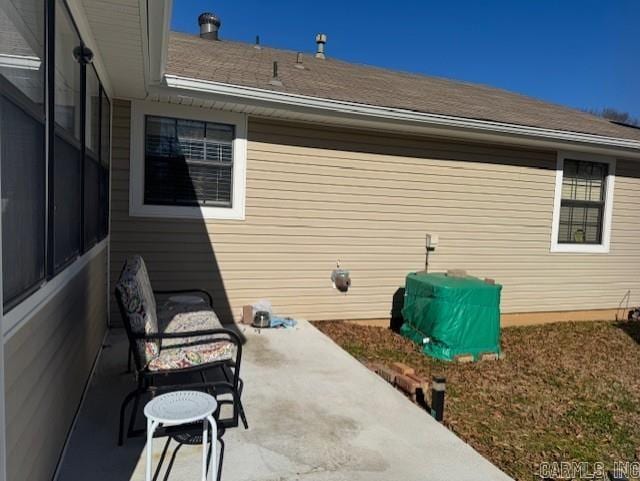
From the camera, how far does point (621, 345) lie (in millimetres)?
6484

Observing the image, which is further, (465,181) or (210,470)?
(465,181)

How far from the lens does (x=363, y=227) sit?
6180 millimetres

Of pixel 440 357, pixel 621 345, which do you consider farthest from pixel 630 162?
pixel 440 357

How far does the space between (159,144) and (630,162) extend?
7.50 m

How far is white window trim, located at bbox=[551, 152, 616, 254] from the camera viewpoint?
7.22m

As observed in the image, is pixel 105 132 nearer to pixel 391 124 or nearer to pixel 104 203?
pixel 104 203

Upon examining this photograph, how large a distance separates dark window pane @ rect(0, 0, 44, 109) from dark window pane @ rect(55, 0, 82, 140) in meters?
0.39

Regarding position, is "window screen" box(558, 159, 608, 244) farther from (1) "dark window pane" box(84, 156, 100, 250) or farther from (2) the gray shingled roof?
(1) "dark window pane" box(84, 156, 100, 250)

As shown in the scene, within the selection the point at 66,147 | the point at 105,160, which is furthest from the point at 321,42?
the point at 66,147

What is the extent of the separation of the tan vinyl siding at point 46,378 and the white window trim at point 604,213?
6.73 m

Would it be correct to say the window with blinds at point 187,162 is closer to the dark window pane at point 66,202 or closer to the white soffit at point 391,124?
the white soffit at point 391,124

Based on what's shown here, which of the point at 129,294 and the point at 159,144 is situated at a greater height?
the point at 159,144

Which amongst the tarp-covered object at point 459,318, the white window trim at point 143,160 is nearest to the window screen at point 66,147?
the white window trim at point 143,160

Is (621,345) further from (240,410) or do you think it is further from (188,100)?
(188,100)
